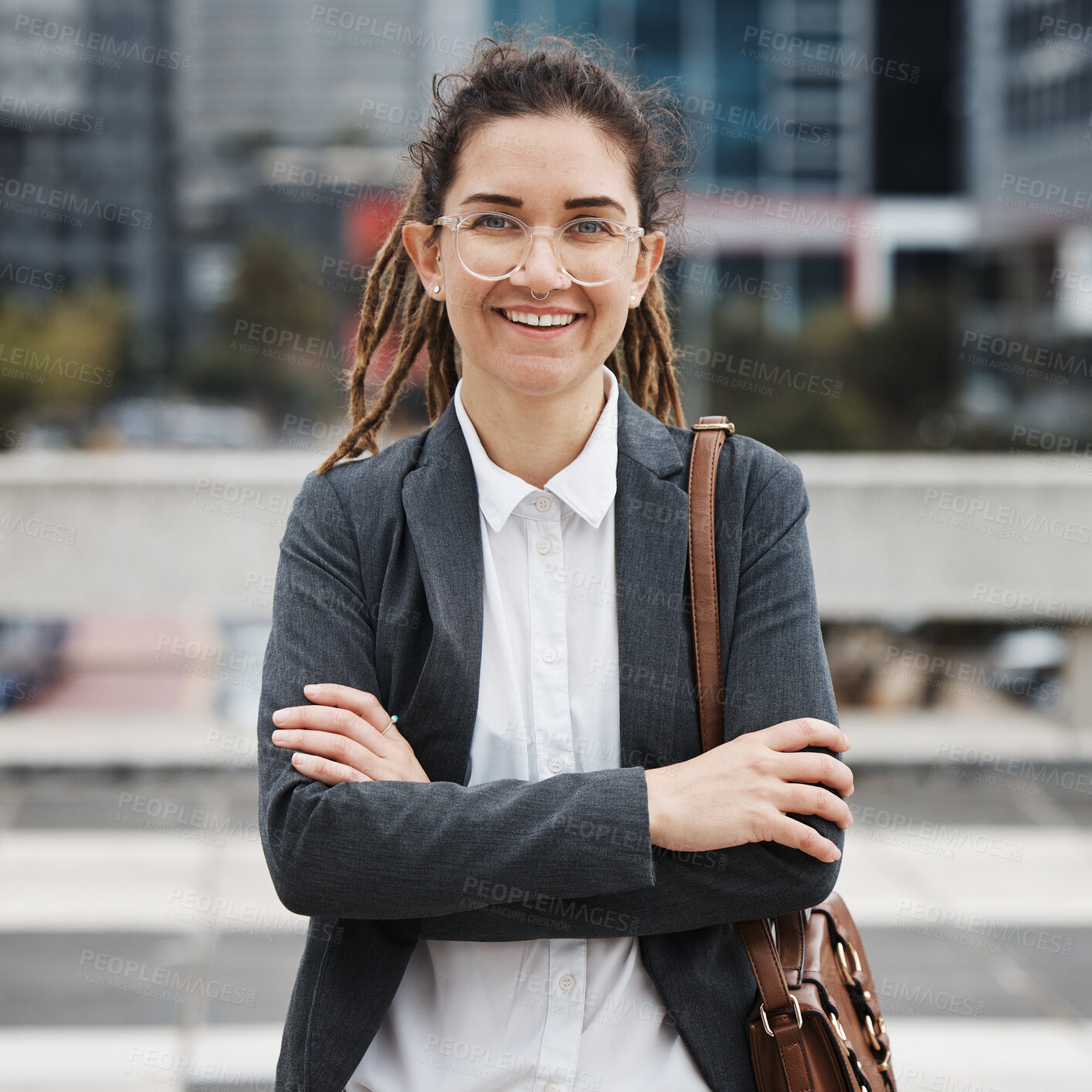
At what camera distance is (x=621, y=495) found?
1773 mm

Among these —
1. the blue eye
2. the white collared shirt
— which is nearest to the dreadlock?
the blue eye

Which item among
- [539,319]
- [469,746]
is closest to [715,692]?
[469,746]

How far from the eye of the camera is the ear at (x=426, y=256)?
1.83m

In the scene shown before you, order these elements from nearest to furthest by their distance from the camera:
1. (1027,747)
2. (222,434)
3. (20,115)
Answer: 1. (1027,747)
2. (222,434)
3. (20,115)

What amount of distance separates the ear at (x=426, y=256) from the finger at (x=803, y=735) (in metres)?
0.77

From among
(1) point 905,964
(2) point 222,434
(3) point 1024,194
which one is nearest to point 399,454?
(1) point 905,964

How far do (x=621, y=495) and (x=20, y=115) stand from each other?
7062 cm

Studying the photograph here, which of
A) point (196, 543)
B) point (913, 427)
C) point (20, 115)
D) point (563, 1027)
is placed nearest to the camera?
point (563, 1027)

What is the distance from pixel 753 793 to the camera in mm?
1615

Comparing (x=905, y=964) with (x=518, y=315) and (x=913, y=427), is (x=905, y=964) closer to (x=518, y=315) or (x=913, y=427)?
(x=518, y=315)

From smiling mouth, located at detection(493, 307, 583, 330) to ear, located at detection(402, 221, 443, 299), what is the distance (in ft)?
0.62

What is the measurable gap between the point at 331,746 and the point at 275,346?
1682 inches

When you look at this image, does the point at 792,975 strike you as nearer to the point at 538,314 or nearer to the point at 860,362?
the point at 538,314

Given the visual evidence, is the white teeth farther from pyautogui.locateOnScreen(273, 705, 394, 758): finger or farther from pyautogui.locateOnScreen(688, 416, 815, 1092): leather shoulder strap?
pyautogui.locateOnScreen(273, 705, 394, 758): finger
